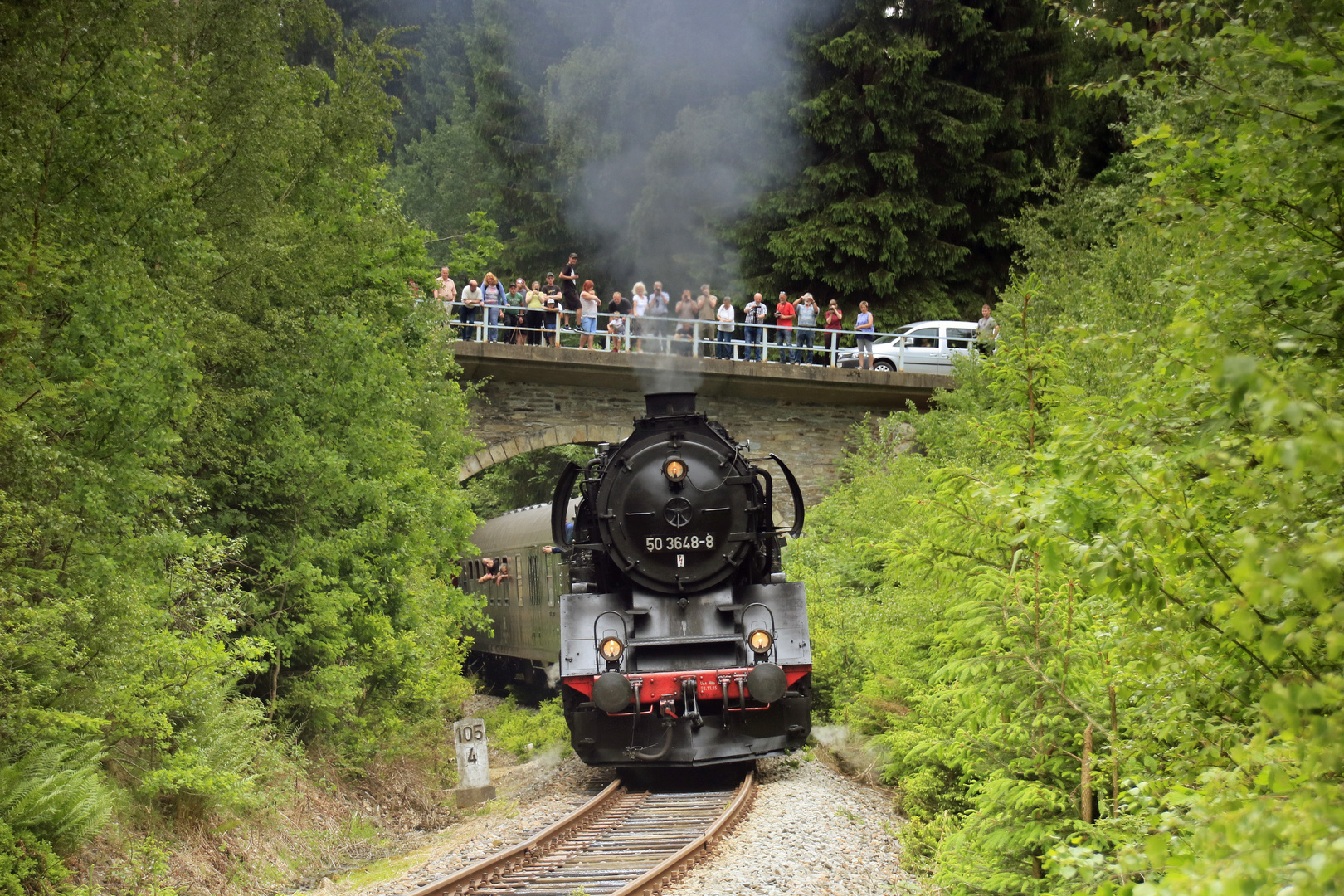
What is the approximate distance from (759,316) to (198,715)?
54.3ft

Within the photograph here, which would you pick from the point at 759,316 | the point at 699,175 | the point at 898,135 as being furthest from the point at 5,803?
the point at 898,135

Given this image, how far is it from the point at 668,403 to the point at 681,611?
2030 millimetres

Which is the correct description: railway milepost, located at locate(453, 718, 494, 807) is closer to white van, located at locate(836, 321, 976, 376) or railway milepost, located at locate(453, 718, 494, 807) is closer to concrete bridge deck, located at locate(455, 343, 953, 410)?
concrete bridge deck, located at locate(455, 343, 953, 410)

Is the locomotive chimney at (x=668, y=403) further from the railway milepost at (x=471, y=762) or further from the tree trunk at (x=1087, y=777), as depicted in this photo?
the tree trunk at (x=1087, y=777)

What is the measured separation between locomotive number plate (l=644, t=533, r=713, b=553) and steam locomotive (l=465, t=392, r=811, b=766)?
0.01 meters

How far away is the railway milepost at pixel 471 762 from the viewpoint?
419 inches

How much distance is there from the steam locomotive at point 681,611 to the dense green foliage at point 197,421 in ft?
8.11

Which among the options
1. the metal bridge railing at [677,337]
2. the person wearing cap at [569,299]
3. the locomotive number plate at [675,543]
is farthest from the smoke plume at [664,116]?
the locomotive number plate at [675,543]

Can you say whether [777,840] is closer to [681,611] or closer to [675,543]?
[681,611]

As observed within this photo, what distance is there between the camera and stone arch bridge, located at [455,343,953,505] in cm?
2086

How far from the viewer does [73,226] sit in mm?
6824

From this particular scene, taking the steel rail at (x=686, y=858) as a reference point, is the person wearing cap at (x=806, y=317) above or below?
above

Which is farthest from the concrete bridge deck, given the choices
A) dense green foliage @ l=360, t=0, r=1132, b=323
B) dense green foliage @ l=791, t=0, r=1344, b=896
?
dense green foliage @ l=791, t=0, r=1344, b=896

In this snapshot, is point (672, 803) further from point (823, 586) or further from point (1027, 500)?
point (1027, 500)
